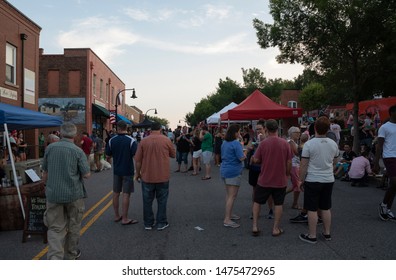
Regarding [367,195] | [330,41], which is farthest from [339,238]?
[330,41]

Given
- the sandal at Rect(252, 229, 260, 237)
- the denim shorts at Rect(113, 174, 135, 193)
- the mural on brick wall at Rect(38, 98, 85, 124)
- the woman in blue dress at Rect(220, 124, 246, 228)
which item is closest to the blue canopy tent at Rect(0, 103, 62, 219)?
the denim shorts at Rect(113, 174, 135, 193)

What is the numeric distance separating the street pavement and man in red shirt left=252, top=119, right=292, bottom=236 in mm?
502

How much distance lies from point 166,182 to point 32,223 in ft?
7.14

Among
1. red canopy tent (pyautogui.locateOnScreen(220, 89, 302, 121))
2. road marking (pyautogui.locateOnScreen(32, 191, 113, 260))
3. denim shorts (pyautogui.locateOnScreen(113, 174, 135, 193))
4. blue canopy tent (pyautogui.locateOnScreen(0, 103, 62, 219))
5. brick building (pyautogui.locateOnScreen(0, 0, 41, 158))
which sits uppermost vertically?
brick building (pyautogui.locateOnScreen(0, 0, 41, 158))

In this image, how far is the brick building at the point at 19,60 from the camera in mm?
16672

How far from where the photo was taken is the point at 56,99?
30.0 metres

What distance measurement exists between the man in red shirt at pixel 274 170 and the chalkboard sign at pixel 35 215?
330cm

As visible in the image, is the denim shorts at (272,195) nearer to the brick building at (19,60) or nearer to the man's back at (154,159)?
the man's back at (154,159)

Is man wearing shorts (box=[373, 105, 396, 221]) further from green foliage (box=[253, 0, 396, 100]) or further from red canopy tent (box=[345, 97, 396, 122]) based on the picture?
red canopy tent (box=[345, 97, 396, 122])

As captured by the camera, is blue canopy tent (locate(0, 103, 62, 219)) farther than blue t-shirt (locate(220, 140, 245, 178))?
Yes

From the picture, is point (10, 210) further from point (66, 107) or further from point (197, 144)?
point (66, 107)

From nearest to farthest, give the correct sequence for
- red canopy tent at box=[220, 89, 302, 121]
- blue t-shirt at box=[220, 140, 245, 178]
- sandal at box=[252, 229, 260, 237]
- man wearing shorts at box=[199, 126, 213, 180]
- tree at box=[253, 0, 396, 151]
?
sandal at box=[252, 229, 260, 237], blue t-shirt at box=[220, 140, 245, 178], man wearing shorts at box=[199, 126, 213, 180], tree at box=[253, 0, 396, 151], red canopy tent at box=[220, 89, 302, 121]

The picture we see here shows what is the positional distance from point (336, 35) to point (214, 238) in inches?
496

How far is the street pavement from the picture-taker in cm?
486
